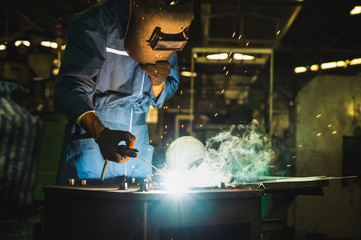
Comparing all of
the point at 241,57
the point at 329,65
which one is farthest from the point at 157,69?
the point at 329,65

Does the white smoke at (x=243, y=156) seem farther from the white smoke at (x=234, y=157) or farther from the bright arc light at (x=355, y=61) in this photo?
the bright arc light at (x=355, y=61)

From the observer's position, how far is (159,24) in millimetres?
1547

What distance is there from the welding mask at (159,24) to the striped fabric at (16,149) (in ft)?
8.25

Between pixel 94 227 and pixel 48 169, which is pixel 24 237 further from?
pixel 94 227

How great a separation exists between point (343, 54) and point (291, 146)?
260 centimetres

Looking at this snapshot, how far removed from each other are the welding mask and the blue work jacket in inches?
9.5

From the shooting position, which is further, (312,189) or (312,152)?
(312,152)

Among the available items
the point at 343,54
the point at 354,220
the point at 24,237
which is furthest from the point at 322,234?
the point at 24,237

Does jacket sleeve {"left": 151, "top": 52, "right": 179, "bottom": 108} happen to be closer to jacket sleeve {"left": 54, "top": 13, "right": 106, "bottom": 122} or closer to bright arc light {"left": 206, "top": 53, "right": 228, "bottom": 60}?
jacket sleeve {"left": 54, "top": 13, "right": 106, "bottom": 122}

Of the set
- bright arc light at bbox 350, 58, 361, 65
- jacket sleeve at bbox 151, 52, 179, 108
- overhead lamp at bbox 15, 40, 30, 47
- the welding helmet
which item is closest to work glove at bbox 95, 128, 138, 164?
the welding helmet

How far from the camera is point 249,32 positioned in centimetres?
801

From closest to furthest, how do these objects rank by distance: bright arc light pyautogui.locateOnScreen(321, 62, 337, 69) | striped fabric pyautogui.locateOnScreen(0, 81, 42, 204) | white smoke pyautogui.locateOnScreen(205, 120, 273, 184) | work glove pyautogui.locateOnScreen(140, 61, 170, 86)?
work glove pyautogui.locateOnScreen(140, 61, 170, 86) < white smoke pyautogui.locateOnScreen(205, 120, 273, 184) < striped fabric pyautogui.locateOnScreen(0, 81, 42, 204) < bright arc light pyautogui.locateOnScreen(321, 62, 337, 69)

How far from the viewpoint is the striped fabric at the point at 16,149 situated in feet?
11.6

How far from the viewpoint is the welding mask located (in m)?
1.51
